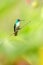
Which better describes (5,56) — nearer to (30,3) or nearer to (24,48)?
(24,48)

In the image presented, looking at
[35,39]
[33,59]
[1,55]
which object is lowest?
[1,55]

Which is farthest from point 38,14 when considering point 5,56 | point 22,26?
point 5,56

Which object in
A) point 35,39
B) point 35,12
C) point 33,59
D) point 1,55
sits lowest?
point 1,55

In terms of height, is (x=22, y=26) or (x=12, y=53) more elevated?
(x=22, y=26)

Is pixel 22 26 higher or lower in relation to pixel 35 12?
lower

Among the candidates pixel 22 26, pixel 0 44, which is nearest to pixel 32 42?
pixel 22 26

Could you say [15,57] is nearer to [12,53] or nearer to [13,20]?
[12,53]
